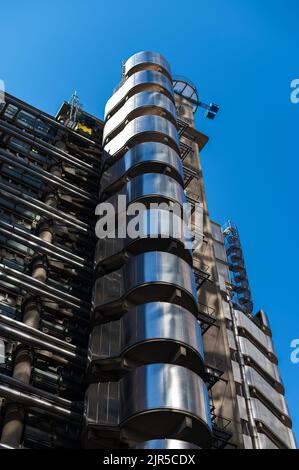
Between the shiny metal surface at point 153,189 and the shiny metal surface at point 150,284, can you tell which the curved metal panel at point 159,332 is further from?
the shiny metal surface at point 153,189

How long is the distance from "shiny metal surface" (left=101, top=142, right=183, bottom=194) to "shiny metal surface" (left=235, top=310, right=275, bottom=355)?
31.9ft

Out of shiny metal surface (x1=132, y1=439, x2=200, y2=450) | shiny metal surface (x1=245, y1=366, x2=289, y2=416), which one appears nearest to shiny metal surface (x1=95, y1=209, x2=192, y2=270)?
shiny metal surface (x1=245, y1=366, x2=289, y2=416)

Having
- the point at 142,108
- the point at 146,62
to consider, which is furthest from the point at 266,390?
the point at 146,62

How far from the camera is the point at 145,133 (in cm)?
4053

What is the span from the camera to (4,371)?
2848cm

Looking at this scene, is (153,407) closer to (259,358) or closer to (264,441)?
(264,441)

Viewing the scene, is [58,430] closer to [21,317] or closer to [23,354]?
[23,354]

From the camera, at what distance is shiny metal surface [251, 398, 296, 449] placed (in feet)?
120

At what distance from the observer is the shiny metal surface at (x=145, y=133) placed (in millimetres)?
40594

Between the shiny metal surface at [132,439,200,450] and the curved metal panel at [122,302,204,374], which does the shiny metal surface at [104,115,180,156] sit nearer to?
the curved metal panel at [122,302,204,374]

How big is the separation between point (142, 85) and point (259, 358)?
777 inches

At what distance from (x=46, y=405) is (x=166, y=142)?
2018 centimetres
